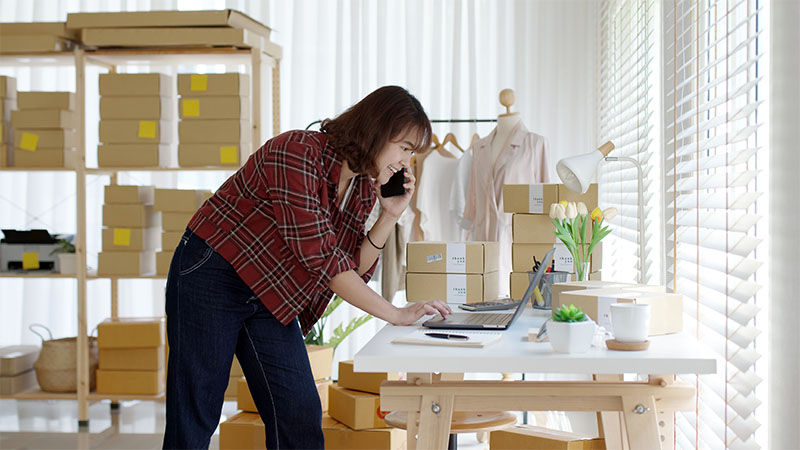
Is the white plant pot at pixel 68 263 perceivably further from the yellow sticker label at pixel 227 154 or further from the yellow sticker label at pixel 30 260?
the yellow sticker label at pixel 227 154

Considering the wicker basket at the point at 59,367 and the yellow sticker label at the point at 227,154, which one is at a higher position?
the yellow sticker label at the point at 227,154

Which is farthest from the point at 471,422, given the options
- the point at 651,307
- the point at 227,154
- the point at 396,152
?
the point at 227,154

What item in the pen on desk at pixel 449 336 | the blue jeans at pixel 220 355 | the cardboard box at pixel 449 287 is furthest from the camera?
the cardboard box at pixel 449 287

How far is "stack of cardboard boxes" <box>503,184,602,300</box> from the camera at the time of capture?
2490 millimetres

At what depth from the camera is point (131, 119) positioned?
3631mm

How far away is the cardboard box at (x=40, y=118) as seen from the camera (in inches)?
144

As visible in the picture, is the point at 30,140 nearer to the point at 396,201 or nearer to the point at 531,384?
the point at 396,201

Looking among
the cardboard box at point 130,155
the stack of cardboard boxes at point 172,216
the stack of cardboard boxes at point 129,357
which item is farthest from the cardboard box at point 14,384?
the cardboard box at point 130,155

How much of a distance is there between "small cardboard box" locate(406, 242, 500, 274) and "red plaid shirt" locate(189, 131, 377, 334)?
0.56m

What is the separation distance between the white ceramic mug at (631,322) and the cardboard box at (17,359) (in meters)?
3.17

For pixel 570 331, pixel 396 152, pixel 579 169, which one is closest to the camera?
pixel 570 331

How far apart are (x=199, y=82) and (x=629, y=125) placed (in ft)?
6.21

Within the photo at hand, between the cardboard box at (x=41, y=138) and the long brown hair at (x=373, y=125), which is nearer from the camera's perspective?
the long brown hair at (x=373, y=125)

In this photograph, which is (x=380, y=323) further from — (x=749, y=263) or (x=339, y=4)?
(x=749, y=263)
